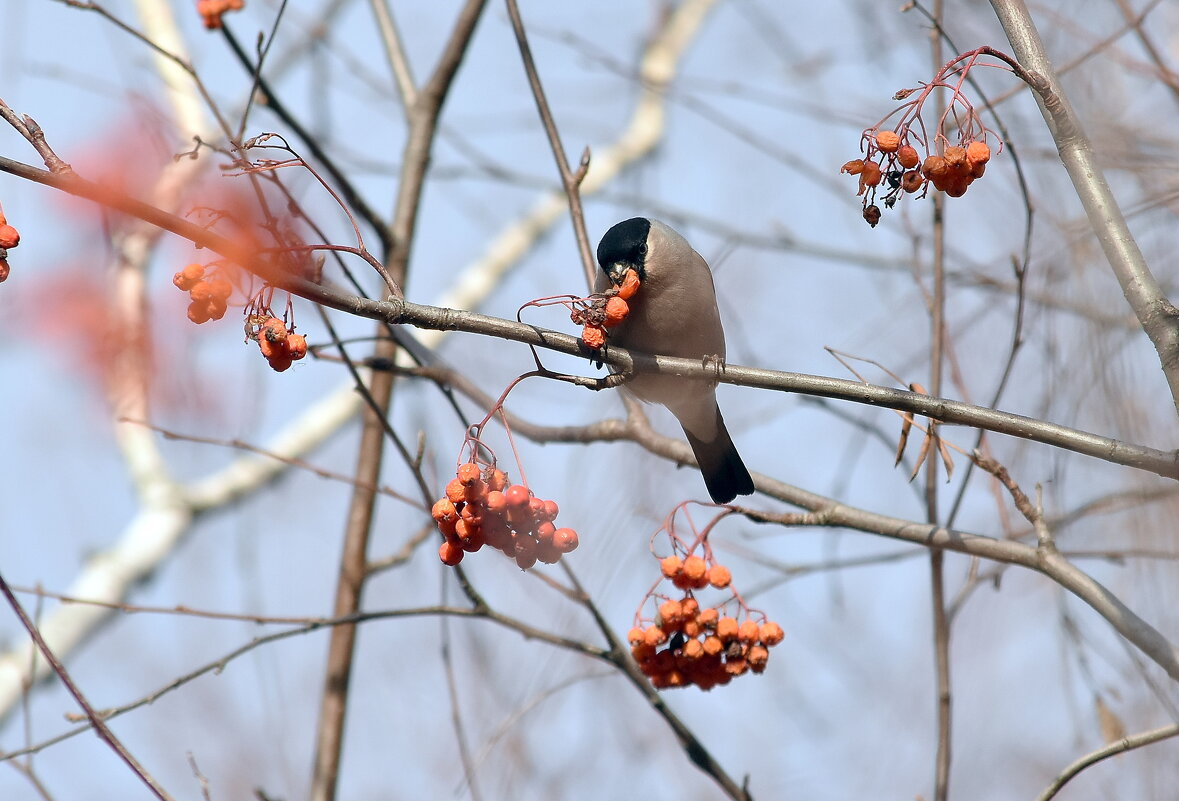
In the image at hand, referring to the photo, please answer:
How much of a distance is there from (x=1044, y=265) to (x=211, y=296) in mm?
2884

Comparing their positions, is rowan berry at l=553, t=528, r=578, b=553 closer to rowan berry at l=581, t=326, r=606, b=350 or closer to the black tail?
rowan berry at l=581, t=326, r=606, b=350

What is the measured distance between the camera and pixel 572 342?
88.7 inches

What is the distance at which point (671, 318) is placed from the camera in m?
3.73

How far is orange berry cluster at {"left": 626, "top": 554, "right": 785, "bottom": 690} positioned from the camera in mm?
2520

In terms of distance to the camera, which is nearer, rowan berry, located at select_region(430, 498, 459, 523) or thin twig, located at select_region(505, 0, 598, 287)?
rowan berry, located at select_region(430, 498, 459, 523)

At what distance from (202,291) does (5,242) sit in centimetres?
30

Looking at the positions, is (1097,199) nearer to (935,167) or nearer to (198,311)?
(935,167)

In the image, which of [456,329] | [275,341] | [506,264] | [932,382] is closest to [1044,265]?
[932,382]

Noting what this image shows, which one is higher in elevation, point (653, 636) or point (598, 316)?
point (598, 316)

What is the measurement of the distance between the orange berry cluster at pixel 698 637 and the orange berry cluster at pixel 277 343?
995mm

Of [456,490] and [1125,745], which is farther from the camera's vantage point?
[456,490]

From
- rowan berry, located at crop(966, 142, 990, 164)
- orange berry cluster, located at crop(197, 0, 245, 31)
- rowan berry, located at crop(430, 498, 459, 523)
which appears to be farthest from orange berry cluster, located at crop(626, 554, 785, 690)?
orange berry cluster, located at crop(197, 0, 245, 31)

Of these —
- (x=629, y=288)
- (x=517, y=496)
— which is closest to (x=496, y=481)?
(x=517, y=496)

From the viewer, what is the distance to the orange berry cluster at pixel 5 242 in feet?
5.65
